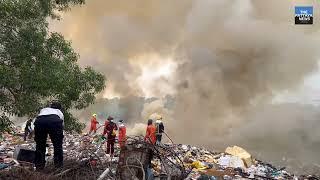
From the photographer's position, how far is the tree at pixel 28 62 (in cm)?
910

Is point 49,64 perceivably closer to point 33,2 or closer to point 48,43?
point 48,43

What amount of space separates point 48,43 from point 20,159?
2.38m

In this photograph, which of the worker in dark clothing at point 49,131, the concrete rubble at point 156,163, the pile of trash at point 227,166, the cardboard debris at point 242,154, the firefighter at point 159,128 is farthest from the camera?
the cardboard debris at point 242,154

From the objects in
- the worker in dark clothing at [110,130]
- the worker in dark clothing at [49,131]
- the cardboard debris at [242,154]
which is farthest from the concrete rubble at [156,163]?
the worker in dark clothing at [110,130]

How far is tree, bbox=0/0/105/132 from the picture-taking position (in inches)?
358

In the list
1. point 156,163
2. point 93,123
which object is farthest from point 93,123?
point 156,163

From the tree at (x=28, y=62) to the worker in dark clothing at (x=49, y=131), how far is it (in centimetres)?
94

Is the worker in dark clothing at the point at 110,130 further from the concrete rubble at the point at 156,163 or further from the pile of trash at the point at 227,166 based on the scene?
the pile of trash at the point at 227,166

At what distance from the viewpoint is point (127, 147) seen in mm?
8086

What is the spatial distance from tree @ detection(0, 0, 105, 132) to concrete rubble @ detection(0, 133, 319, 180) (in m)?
0.97

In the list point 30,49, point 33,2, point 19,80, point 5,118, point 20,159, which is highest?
point 33,2

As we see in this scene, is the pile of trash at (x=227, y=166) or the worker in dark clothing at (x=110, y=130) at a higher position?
the worker in dark clothing at (x=110, y=130)

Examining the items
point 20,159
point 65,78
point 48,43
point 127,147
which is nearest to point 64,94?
point 65,78

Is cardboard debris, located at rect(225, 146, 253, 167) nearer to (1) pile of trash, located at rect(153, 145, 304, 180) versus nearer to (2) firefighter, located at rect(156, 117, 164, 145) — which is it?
(1) pile of trash, located at rect(153, 145, 304, 180)
